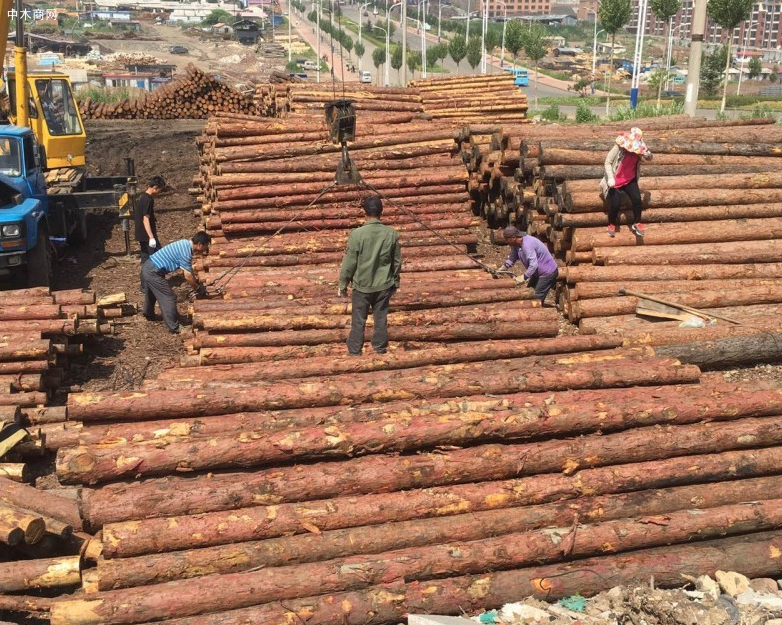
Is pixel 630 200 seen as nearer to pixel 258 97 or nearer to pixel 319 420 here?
pixel 319 420

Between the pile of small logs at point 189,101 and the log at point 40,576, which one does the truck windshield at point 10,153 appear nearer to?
the log at point 40,576

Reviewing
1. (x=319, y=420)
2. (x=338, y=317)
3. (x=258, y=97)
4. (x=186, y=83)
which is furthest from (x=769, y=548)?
(x=186, y=83)

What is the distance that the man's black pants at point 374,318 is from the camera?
913 centimetres

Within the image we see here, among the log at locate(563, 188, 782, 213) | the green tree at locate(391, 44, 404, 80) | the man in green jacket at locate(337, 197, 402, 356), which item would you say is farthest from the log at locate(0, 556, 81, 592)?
the green tree at locate(391, 44, 404, 80)

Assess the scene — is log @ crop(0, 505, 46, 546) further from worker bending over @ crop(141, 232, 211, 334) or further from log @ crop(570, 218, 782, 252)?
log @ crop(570, 218, 782, 252)

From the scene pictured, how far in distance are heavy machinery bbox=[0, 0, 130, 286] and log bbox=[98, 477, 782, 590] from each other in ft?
29.1

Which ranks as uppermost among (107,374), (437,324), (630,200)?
(630,200)

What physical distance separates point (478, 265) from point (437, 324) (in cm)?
290

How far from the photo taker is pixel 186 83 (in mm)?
33062

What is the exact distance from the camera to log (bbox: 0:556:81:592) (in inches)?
239

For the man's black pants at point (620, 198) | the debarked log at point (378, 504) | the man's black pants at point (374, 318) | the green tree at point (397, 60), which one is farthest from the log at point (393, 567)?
the green tree at point (397, 60)

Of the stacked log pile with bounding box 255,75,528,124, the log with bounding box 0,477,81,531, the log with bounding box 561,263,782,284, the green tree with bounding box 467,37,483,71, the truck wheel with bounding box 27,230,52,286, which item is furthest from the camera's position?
the green tree with bounding box 467,37,483,71

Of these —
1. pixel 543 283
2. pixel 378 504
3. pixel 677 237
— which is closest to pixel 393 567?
pixel 378 504

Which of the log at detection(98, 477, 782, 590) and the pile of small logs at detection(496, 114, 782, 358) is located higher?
the pile of small logs at detection(496, 114, 782, 358)
